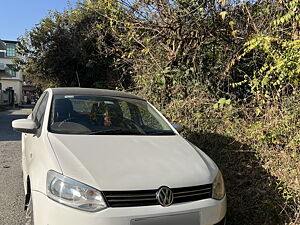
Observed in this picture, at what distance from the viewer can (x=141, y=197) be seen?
6.08 ft

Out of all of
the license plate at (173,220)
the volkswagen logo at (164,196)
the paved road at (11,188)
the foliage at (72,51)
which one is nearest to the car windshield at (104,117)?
the volkswagen logo at (164,196)

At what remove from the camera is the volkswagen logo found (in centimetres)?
187

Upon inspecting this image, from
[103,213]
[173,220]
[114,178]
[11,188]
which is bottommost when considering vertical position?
[11,188]

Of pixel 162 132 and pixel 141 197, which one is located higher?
pixel 162 132

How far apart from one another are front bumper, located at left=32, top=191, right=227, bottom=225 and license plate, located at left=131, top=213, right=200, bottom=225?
23 mm

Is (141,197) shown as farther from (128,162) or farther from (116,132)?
(116,132)

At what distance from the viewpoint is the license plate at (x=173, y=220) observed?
5.83 ft

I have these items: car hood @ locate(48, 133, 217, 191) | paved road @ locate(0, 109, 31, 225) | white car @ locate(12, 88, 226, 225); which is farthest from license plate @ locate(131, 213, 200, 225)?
paved road @ locate(0, 109, 31, 225)

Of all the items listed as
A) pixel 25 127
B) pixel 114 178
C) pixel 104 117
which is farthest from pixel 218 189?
pixel 25 127

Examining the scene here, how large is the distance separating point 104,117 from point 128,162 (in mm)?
1094

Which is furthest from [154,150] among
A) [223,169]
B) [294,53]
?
[294,53]

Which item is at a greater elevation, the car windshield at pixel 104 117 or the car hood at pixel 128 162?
the car windshield at pixel 104 117

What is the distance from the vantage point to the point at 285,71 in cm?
352

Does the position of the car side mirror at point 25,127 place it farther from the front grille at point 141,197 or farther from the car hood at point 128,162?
the front grille at point 141,197
